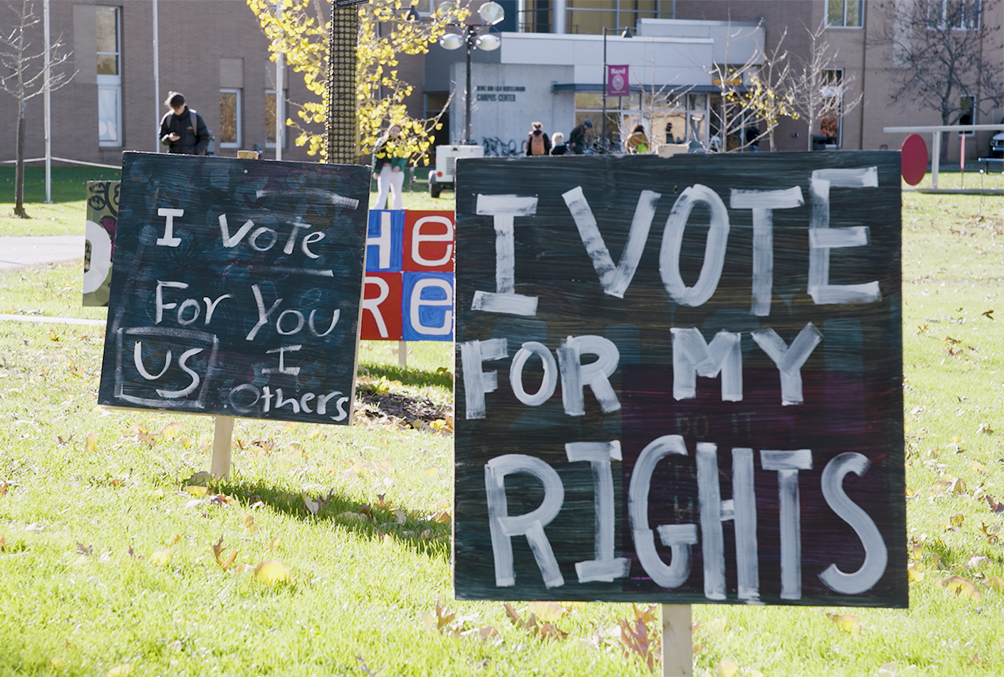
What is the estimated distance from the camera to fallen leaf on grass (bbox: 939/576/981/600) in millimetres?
3721

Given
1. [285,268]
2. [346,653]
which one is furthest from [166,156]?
[346,653]

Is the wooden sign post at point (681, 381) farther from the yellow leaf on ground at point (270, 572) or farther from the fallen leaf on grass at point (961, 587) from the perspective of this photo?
the fallen leaf on grass at point (961, 587)

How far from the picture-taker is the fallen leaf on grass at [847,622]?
342 cm

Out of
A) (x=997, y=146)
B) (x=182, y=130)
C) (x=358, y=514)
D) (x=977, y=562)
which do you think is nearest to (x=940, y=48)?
(x=997, y=146)

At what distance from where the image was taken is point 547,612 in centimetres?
345

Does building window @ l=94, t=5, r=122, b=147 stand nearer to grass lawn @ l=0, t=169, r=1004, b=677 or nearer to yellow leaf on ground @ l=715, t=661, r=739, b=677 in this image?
grass lawn @ l=0, t=169, r=1004, b=677

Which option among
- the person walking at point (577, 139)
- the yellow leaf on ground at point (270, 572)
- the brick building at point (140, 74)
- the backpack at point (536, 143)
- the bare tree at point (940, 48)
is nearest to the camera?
the yellow leaf on ground at point (270, 572)

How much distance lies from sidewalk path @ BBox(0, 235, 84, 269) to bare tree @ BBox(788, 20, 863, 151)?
31.7 meters

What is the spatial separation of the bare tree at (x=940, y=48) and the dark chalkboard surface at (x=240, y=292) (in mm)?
48757

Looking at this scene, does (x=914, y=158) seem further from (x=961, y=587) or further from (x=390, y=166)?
(x=961, y=587)

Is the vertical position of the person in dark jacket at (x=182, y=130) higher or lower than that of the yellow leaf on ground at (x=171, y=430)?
higher

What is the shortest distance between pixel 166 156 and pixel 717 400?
3001 millimetres

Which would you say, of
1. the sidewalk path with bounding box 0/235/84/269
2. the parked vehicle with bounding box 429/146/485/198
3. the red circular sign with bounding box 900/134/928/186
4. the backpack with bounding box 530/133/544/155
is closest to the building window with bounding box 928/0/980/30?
the parked vehicle with bounding box 429/146/485/198

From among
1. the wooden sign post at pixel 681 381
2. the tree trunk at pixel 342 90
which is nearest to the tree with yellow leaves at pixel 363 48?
the tree trunk at pixel 342 90
